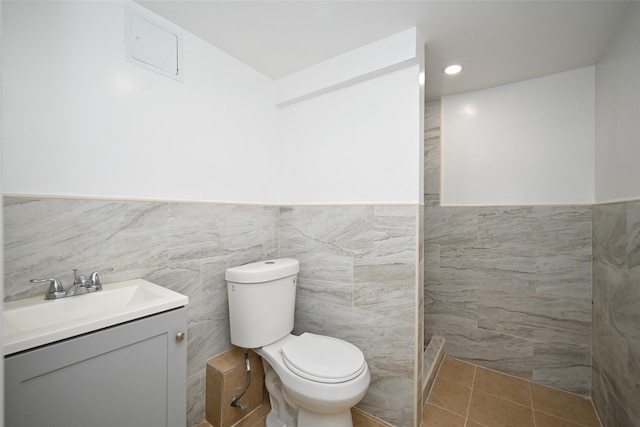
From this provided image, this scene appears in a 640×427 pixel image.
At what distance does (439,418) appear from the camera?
1.63m

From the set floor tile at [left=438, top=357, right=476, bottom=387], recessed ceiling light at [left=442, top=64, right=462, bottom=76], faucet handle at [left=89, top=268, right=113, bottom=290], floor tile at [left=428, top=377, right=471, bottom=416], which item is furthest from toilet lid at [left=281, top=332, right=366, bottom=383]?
recessed ceiling light at [left=442, top=64, right=462, bottom=76]

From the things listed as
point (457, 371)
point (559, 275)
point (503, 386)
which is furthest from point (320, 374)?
point (559, 275)

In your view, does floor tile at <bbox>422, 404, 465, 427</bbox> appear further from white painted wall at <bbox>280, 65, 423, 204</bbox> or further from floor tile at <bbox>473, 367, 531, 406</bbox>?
white painted wall at <bbox>280, 65, 423, 204</bbox>

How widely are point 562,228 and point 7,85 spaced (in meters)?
3.06

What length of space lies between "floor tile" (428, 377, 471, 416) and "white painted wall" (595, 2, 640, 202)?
4.92 ft

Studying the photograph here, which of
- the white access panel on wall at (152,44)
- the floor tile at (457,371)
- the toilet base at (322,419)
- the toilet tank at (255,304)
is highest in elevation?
the white access panel on wall at (152,44)

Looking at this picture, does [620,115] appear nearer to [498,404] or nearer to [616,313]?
[616,313]

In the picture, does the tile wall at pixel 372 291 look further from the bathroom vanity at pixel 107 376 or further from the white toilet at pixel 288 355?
the bathroom vanity at pixel 107 376

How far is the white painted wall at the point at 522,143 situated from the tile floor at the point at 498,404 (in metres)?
1.32

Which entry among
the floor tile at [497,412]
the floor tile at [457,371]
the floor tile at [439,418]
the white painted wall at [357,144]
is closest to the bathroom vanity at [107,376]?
the white painted wall at [357,144]

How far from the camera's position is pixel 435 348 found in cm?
219

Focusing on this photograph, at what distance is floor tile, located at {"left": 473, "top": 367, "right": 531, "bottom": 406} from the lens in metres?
1.81

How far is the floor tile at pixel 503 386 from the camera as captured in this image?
1.81m

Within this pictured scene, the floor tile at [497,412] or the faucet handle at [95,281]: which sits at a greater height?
the faucet handle at [95,281]
